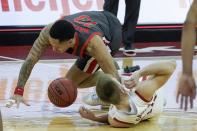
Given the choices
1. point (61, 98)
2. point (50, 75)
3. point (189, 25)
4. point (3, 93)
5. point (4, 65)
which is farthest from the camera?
point (4, 65)

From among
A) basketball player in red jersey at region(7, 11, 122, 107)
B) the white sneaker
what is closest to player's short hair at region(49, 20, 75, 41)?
basketball player in red jersey at region(7, 11, 122, 107)

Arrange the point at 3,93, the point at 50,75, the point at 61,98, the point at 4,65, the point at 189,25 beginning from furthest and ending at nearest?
the point at 4,65 → the point at 50,75 → the point at 3,93 → the point at 61,98 → the point at 189,25

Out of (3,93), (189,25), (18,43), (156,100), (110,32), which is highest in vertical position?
(189,25)

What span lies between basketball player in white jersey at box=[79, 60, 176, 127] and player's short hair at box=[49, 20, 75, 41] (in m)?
0.43

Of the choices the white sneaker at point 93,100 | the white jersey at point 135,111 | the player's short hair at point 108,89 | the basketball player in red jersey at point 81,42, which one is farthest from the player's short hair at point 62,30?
the white sneaker at point 93,100

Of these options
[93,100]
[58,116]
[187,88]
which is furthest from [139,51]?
[187,88]

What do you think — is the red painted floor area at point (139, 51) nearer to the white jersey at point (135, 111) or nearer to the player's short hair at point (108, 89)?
the white jersey at point (135, 111)

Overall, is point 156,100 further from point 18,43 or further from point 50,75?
point 18,43

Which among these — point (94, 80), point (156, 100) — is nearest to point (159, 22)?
point (94, 80)

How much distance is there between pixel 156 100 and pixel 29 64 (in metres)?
1.05

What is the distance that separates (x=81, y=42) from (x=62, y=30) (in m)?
0.26

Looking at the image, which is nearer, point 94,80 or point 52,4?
point 94,80

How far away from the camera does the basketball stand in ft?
14.5

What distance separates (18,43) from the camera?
9.15 metres
